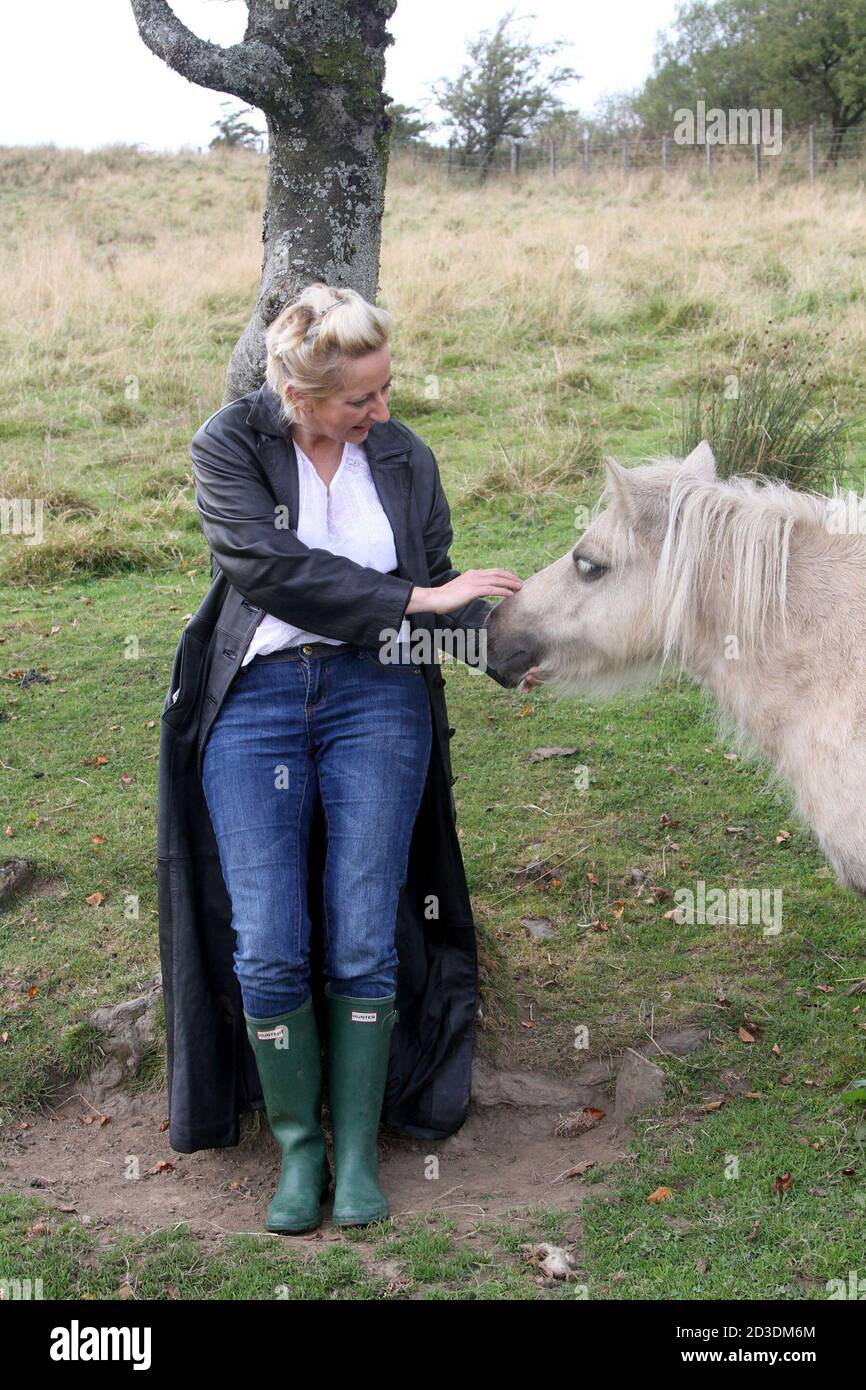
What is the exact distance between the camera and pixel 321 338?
3.04 meters

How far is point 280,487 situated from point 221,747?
76 centimetres

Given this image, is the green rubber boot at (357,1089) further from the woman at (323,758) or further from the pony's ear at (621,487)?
the pony's ear at (621,487)

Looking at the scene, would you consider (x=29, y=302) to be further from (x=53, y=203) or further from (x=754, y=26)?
(x=754, y=26)

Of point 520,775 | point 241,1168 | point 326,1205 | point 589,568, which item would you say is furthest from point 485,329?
point 326,1205

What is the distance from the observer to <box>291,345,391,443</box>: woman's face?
10.3 feet

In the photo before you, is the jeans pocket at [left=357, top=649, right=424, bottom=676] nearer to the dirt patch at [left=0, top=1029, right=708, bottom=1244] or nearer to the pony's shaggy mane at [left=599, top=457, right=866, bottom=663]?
the pony's shaggy mane at [left=599, top=457, right=866, bottom=663]

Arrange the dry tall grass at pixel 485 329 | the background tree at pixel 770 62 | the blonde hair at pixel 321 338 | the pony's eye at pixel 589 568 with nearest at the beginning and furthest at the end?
the blonde hair at pixel 321 338
the pony's eye at pixel 589 568
the dry tall grass at pixel 485 329
the background tree at pixel 770 62

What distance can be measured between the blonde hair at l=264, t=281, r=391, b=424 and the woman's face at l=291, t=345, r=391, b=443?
22 mm

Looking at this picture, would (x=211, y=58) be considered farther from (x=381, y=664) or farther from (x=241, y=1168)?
(x=241, y=1168)

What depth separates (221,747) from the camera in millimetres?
3256

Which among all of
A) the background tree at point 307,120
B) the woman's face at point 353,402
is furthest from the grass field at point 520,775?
the background tree at point 307,120

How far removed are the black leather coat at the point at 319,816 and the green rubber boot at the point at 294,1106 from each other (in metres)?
0.27

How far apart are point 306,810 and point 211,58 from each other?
8.49ft

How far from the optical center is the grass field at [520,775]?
314 centimetres
